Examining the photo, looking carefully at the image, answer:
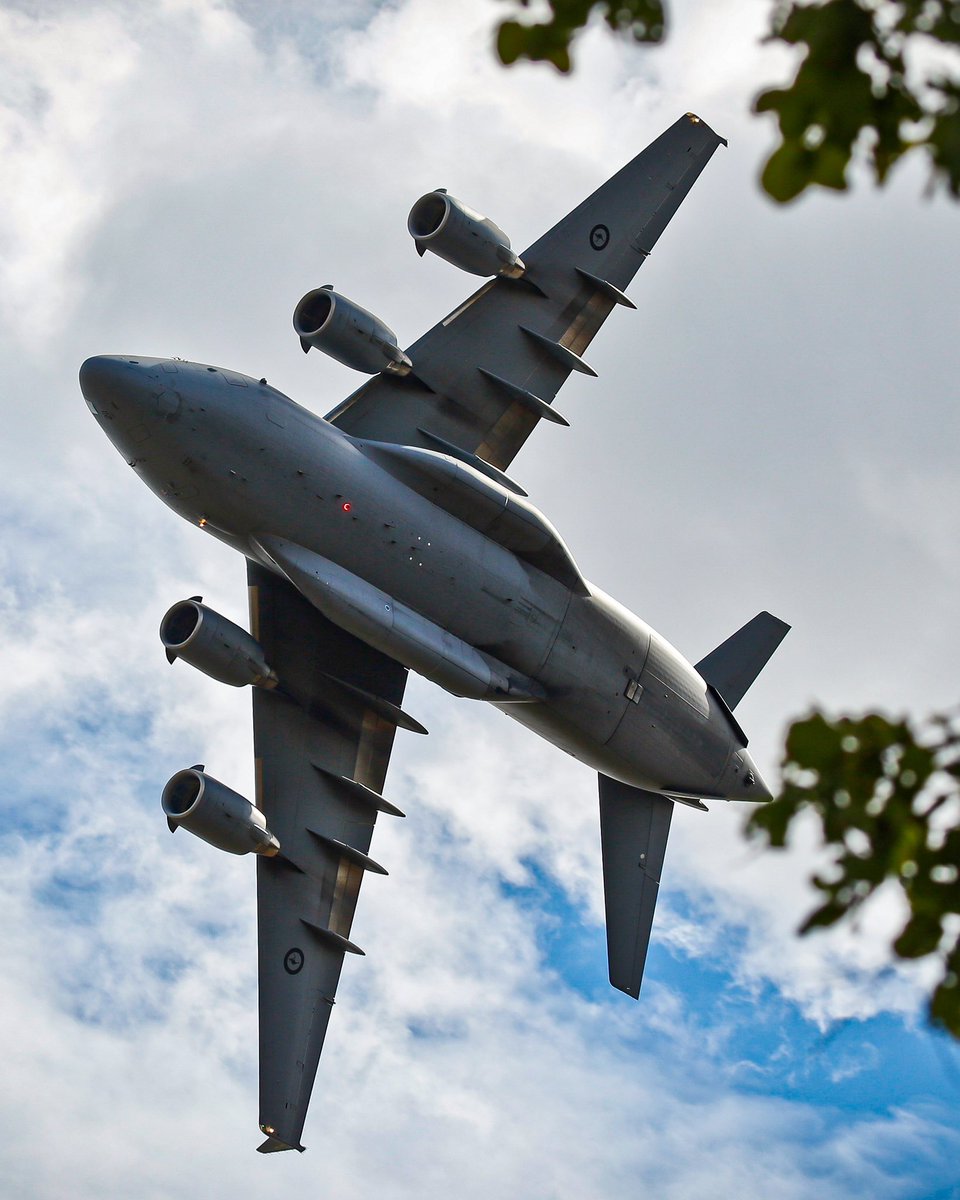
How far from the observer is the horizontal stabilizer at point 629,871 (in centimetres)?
3456

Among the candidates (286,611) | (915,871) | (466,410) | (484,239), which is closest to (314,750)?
(286,611)

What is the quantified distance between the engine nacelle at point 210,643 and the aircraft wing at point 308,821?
6.48 ft

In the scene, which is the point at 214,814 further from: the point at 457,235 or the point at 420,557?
the point at 457,235

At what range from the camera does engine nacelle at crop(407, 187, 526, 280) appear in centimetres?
3105

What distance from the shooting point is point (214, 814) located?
31328mm

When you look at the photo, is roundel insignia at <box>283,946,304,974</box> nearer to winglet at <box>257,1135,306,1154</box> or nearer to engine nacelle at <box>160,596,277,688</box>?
winglet at <box>257,1135,306,1154</box>

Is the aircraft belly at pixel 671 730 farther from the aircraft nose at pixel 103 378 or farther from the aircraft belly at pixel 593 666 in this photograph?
the aircraft nose at pixel 103 378

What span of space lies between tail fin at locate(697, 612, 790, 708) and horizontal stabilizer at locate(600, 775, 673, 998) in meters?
2.69

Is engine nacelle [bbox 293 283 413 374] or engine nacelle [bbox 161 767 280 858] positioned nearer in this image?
engine nacelle [bbox 293 283 413 374]

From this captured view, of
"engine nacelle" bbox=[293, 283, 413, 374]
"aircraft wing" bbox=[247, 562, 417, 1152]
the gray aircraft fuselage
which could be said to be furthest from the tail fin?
"engine nacelle" bbox=[293, 283, 413, 374]

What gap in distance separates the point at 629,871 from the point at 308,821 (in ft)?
22.4

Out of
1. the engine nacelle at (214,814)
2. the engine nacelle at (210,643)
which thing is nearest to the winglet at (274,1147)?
the engine nacelle at (214,814)

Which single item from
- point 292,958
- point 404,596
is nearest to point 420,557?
point 404,596

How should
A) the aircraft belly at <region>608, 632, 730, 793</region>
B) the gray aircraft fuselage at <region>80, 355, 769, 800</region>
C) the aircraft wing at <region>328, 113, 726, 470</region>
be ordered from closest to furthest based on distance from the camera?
the gray aircraft fuselage at <region>80, 355, 769, 800</region>
the aircraft belly at <region>608, 632, 730, 793</region>
the aircraft wing at <region>328, 113, 726, 470</region>
